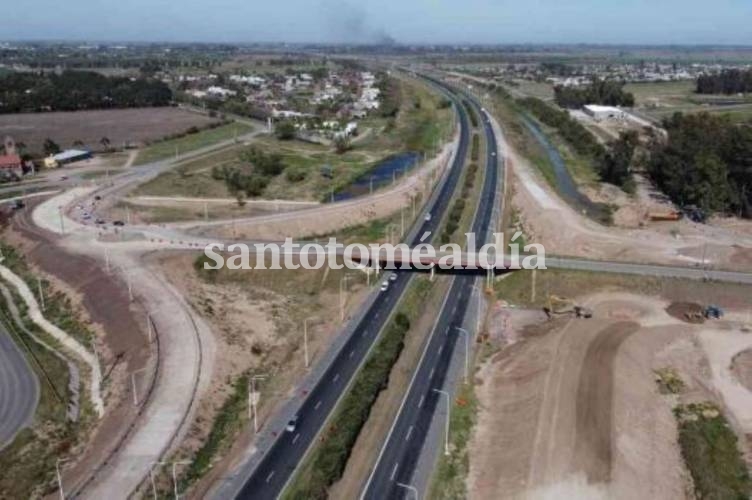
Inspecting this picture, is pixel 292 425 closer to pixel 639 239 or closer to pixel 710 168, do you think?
pixel 639 239

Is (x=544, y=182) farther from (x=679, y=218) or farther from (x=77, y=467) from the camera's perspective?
(x=77, y=467)

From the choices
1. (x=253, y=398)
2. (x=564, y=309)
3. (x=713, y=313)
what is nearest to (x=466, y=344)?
(x=564, y=309)

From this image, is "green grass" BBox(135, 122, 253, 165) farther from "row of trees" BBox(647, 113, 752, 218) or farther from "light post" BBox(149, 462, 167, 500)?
"light post" BBox(149, 462, 167, 500)

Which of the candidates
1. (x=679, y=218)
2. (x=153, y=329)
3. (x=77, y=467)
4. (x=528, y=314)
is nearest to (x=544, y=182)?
(x=679, y=218)

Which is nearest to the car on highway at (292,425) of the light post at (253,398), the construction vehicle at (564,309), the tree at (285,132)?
the light post at (253,398)

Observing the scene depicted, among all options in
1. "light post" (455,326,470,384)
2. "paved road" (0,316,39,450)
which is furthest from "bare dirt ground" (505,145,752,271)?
"paved road" (0,316,39,450)

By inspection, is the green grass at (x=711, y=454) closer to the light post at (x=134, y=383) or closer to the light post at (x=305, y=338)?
the light post at (x=305, y=338)
